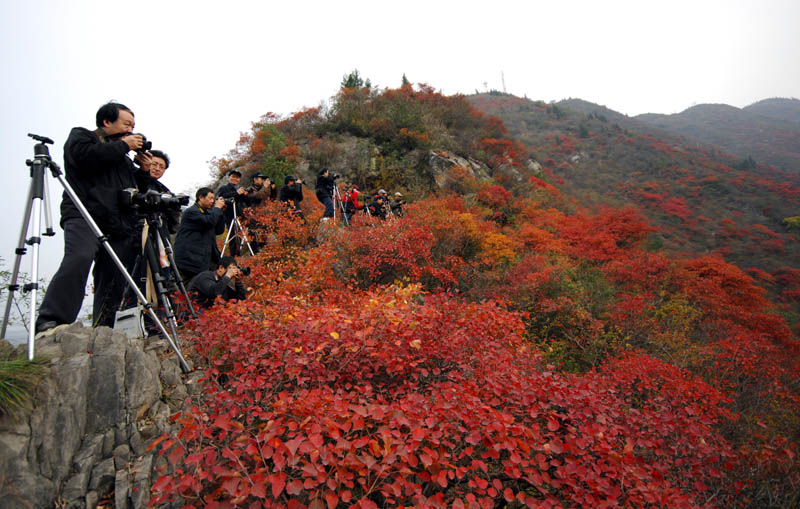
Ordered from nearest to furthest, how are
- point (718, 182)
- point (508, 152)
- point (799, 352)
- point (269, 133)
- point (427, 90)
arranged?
point (799, 352), point (269, 133), point (508, 152), point (427, 90), point (718, 182)

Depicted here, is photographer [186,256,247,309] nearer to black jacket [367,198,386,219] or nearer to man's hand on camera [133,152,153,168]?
man's hand on camera [133,152,153,168]

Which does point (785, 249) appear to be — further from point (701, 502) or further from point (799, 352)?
point (701, 502)

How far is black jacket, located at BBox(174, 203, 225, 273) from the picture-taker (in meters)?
4.46

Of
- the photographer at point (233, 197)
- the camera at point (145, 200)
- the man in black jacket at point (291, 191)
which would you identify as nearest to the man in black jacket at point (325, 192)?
the man in black jacket at point (291, 191)

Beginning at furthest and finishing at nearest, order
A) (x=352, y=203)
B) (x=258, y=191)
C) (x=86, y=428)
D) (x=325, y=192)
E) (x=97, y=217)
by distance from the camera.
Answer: (x=352, y=203) → (x=325, y=192) → (x=258, y=191) → (x=97, y=217) → (x=86, y=428)

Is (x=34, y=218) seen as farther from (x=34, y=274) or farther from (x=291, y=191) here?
(x=291, y=191)

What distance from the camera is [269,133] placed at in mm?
14195

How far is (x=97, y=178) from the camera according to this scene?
3.01m

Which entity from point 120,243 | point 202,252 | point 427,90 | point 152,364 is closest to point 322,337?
point 152,364

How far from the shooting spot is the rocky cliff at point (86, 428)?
173 centimetres

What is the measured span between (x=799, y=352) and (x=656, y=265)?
3249 millimetres

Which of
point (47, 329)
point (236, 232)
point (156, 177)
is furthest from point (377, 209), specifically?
point (47, 329)

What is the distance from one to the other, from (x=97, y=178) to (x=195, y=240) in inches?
63.4

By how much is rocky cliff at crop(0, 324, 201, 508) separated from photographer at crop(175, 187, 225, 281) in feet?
6.97
